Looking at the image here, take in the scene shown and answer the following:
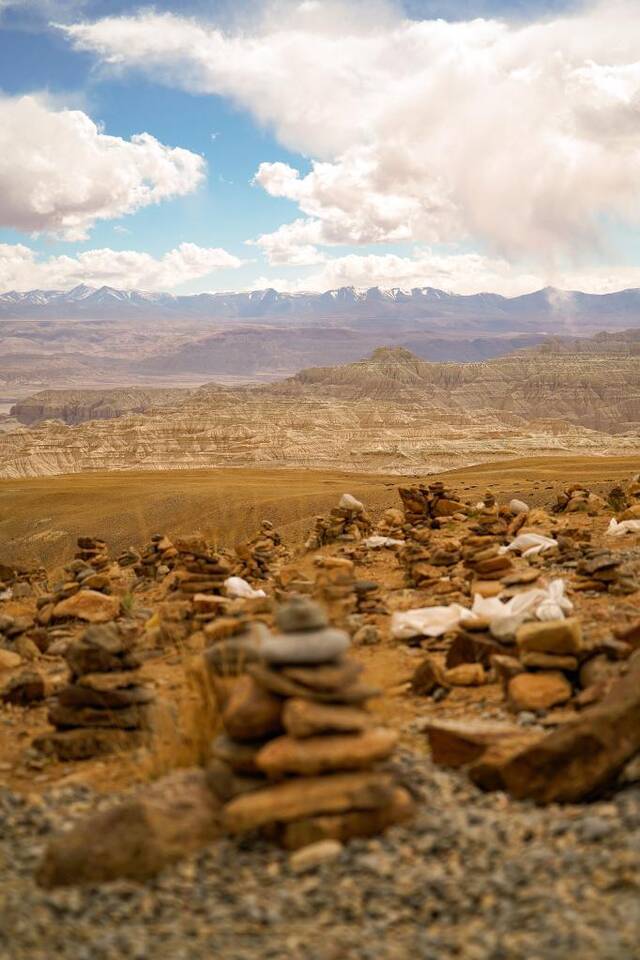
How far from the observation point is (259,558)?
1780 cm

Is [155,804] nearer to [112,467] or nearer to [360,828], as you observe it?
[360,828]

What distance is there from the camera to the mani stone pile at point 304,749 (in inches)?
191

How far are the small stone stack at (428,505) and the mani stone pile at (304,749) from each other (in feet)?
49.2

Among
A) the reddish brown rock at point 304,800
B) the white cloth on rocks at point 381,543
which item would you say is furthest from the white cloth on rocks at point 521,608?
the white cloth on rocks at point 381,543

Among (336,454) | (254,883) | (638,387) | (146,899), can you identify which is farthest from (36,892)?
(638,387)

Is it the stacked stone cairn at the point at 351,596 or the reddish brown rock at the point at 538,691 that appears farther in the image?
the stacked stone cairn at the point at 351,596

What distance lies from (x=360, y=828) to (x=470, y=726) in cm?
166

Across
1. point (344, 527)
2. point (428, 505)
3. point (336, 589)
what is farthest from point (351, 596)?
point (428, 505)

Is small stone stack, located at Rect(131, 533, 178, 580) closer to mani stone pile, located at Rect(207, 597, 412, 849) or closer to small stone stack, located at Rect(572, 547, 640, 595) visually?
small stone stack, located at Rect(572, 547, 640, 595)

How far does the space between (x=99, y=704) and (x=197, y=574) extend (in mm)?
6301

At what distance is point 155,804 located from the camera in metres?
4.98

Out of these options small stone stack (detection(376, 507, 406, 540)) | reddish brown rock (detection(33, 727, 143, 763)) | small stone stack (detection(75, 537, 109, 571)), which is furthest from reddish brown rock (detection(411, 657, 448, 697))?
small stone stack (detection(75, 537, 109, 571))

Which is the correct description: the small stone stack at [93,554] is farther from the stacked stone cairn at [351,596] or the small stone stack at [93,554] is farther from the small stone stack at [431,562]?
the small stone stack at [431,562]

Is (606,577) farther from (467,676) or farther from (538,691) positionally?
(538,691)
